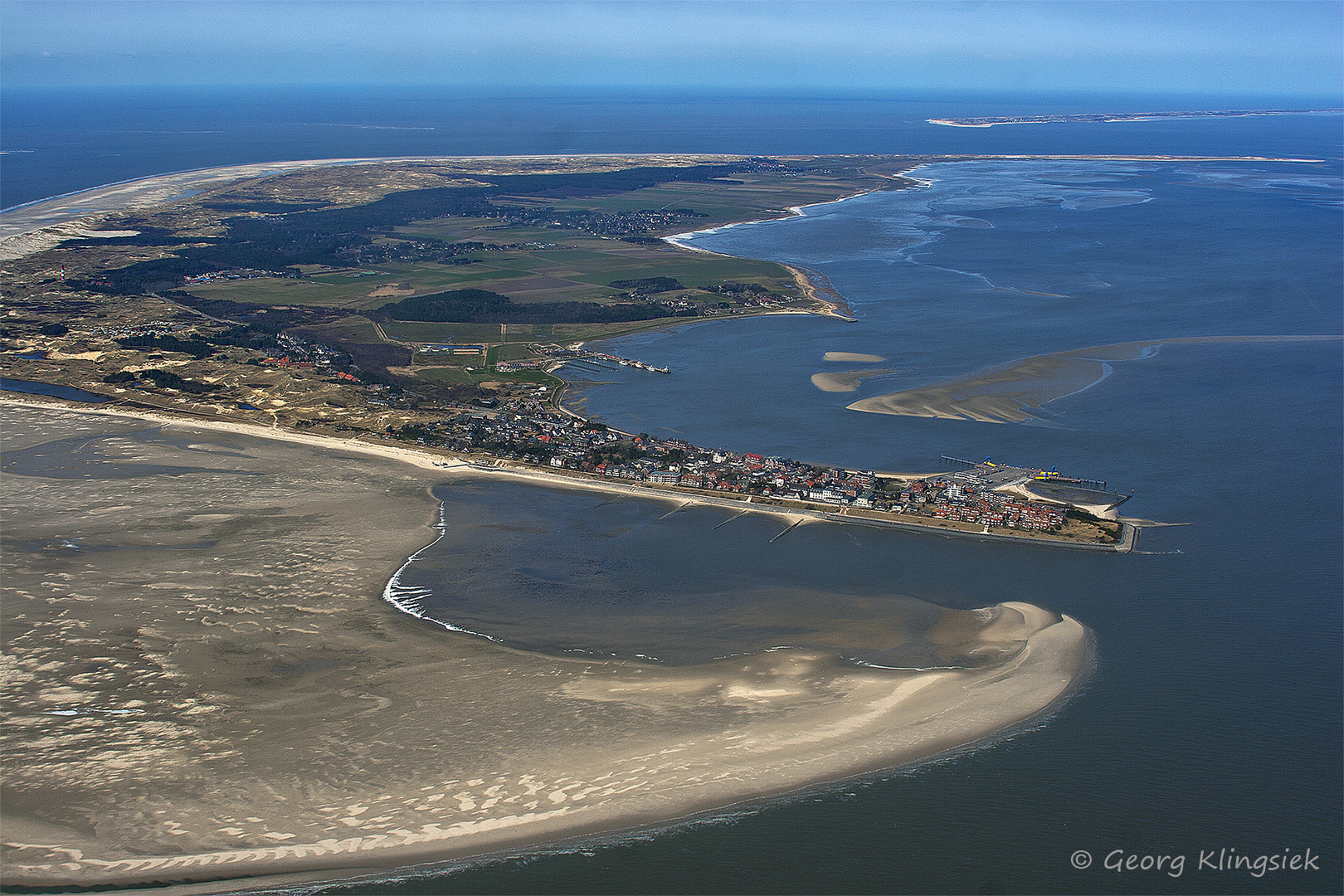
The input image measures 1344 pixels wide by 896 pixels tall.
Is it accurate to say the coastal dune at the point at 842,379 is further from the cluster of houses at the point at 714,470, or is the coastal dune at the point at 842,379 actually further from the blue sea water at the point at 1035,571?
the cluster of houses at the point at 714,470

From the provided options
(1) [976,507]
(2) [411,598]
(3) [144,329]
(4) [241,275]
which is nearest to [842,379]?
(1) [976,507]

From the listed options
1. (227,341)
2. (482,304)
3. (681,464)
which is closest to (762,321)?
(482,304)

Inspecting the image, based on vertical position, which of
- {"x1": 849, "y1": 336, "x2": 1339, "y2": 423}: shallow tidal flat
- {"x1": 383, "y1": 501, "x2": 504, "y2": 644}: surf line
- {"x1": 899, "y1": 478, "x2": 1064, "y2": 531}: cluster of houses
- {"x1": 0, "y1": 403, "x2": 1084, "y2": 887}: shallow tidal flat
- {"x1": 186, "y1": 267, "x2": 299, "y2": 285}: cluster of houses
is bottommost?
{"x1": 0, "y1": 403, "x2": 1084, "y2": 887}: shallow tidal flat

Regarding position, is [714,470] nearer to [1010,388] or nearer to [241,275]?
[1010,388]

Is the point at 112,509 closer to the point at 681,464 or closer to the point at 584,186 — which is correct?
the point at 681,464

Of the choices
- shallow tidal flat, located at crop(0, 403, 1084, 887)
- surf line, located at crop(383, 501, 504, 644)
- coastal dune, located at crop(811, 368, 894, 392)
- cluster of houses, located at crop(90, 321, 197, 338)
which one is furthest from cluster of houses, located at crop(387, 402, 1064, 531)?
cluster of houses, located at crop(90, 321, 197, 338)

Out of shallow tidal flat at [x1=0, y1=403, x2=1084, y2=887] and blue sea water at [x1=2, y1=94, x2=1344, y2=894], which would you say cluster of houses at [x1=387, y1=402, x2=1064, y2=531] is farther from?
shallow tidal flat at [x1=0, y1=403, x2=1084, y2=887]
